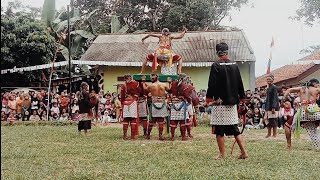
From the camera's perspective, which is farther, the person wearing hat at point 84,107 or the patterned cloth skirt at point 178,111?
the person wearing hat at point 84,107

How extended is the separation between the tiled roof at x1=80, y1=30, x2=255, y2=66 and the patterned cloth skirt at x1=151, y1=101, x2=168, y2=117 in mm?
10999

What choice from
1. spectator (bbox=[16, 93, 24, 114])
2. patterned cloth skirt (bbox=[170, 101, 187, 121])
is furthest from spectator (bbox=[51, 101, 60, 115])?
patterned cloth skirt (bbox=[170, 101, 187, 121])

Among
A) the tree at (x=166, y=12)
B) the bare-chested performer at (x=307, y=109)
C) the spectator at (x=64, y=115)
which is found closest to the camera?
the bare-chested performer at (x=307, y=109)

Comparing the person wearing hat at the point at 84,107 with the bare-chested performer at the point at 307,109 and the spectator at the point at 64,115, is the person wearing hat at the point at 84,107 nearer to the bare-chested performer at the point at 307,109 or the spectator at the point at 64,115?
the bare-chested performer at the point at 307,109

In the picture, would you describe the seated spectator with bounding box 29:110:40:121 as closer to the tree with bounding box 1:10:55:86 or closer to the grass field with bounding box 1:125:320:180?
the tree with bounding box 1:10:55:86

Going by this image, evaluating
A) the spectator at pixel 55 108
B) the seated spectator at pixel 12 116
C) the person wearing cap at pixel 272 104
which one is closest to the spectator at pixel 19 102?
the seated spectator at pixel 12 116

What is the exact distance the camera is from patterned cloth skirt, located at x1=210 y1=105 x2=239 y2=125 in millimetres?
6793

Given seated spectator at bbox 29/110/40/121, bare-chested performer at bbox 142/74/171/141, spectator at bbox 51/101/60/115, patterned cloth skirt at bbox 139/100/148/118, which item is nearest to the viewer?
bare-chested performer at bbox 142/74/171/141

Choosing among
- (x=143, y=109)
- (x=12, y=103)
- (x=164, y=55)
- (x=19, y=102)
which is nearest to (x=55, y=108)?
(x=19, y=102)

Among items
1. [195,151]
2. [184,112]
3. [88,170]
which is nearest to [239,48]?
[184,112]

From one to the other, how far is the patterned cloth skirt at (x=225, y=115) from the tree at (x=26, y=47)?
523 inches

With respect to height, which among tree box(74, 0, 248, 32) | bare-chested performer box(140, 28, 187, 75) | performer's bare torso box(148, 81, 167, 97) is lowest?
performer's bare torso box(148, 81, 167, 97)

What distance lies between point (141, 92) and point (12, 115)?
7.28 metres

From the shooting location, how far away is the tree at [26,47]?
19269 millimetres
